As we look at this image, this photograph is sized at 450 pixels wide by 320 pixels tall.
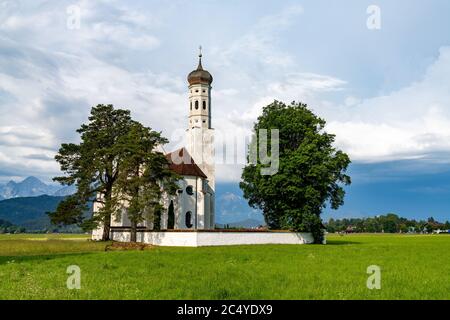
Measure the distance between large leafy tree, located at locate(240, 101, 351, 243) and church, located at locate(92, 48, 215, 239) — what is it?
7957 mm

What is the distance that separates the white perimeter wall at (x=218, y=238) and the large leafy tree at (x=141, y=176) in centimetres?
231

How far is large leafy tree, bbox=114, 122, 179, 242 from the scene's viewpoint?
43594 millimetres

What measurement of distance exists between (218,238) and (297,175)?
10.5m

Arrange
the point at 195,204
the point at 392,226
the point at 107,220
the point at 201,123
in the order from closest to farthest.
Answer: the point at 107,220 → the point at 195,204 → the point at 201,123 → the point at 392,226

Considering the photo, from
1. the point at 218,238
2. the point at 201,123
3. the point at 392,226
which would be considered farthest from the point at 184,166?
the point at 392,226

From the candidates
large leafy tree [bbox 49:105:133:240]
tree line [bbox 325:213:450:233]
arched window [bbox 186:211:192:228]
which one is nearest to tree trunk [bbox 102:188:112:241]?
large leafy tree [bbox 49:105:133:240]

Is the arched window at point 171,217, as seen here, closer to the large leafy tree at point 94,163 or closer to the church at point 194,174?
the church at point 194,174

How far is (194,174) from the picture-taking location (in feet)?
194

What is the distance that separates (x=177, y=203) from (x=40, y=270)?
39213mm

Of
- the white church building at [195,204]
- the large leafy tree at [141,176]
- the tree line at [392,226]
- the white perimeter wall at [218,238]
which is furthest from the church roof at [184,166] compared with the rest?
the tree line at [392,226]

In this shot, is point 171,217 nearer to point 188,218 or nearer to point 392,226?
point 188,218

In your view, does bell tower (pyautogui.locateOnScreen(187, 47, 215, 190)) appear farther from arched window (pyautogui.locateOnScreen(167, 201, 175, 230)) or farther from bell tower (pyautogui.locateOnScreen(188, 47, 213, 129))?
arched window (pyautogui.locateOnScreen(167, 201, 175, 230))

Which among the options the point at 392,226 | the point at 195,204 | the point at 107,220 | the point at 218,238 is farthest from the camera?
the point at 392,226
